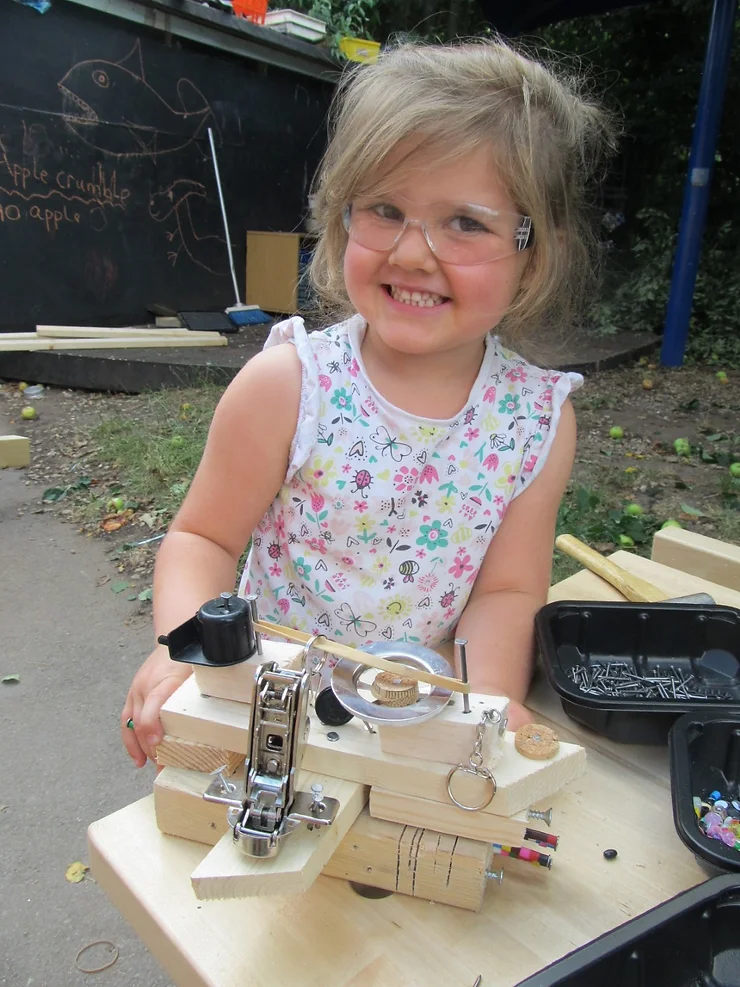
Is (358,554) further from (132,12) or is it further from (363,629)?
(132,12)

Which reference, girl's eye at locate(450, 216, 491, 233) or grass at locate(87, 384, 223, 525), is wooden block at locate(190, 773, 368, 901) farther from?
grass at locate(87, 384, 223, 525)

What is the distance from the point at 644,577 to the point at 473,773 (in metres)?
0.95

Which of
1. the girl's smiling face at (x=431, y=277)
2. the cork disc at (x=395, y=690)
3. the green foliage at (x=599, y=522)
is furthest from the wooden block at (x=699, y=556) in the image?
the green foliage at (x=599, y=522)

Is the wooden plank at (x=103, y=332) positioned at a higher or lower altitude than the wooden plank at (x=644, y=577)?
lower

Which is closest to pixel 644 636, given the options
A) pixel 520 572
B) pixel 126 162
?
pixel 520 572

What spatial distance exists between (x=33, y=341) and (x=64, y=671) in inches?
154

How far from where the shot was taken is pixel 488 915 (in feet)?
2.70

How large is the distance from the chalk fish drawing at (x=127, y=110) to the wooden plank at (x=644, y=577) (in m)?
6.60

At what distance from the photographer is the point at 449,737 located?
76 centimetres

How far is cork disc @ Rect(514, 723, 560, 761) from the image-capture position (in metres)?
0.80

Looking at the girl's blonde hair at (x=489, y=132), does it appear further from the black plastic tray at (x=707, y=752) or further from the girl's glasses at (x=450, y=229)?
the black plastic tray at (x=707, y=752)

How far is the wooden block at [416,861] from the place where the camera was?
80 cm

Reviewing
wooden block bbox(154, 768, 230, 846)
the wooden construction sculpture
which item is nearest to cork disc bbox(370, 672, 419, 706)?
the wooden construction sculpture

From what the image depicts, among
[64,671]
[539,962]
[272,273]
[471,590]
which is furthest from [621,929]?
[272,273]
